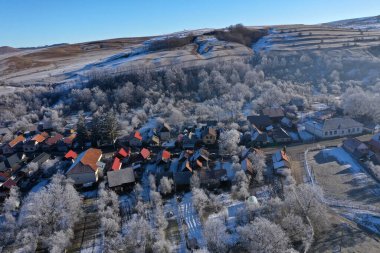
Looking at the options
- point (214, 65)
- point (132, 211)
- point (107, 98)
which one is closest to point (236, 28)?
point (214, 65)

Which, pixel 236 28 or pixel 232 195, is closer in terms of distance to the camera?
pixel 232 195

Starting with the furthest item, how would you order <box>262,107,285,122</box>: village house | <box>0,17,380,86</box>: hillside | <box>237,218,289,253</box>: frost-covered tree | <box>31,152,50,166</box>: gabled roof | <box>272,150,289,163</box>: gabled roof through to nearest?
<box>0,17,380,86</box>: hillside, <box>262,107,285,122</box>: village house, <box>31,152,50,166</box>: gabled roof, <box>272,150,289,163</box>: gabled roof, <box>237,218,289,253</box>: frost-covered tree

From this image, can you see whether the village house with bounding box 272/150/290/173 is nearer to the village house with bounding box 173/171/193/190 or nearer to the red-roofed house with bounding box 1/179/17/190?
the village house with bounding box 173/171/193/190

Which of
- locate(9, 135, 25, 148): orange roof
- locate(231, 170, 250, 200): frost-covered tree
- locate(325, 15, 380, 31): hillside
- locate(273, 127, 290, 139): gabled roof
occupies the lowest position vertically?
locate(231, 170, 250, 200): frost-covered tree

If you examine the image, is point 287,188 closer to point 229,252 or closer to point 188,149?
point 229,252

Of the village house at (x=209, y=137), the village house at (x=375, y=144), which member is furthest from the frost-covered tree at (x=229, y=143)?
the village house at (x=375, y=144)

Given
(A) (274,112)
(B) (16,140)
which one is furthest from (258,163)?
(B) (16,140)

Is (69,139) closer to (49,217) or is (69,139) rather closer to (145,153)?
(145,153)

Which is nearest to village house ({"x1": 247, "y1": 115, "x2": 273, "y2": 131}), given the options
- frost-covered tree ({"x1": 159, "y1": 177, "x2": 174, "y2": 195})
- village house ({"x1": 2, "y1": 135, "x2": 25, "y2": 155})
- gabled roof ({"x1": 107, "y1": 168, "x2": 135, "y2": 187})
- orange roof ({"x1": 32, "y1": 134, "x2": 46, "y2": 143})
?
frost-covered tree ({"x1": 159, "y1": 177, "x2": 174, "y2": 195})
